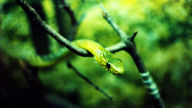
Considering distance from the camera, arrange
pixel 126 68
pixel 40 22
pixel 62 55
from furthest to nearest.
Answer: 1. pixel 126 68
2. pixel 62 55
3. pixel 40 22

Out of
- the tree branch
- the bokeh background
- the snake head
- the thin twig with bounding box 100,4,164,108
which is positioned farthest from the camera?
the bokeh background

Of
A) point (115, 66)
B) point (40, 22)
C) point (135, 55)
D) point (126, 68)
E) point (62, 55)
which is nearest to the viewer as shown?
point (40, 22)

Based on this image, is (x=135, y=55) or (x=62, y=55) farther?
(x=62, y=55)

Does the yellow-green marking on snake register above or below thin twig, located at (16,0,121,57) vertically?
above

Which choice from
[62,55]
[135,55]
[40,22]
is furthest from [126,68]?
[40,22]

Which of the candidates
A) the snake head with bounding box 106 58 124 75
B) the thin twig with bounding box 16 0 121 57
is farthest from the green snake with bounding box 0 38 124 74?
the thin twig with bounding box 16 0 121 57

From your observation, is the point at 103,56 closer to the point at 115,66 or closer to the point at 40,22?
the point at 115,66

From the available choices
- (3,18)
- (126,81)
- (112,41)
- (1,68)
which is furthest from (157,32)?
(1,68)

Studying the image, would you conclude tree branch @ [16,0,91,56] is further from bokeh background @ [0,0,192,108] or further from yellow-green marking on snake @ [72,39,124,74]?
bokeh background @ [0,0,192,108]

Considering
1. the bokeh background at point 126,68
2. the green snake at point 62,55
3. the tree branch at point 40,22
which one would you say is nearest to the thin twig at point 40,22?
the tree branch at point 40,22

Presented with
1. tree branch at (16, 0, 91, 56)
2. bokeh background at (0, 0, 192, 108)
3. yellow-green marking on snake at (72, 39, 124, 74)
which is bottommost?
tree branch at (16, 0, 91, 56)
